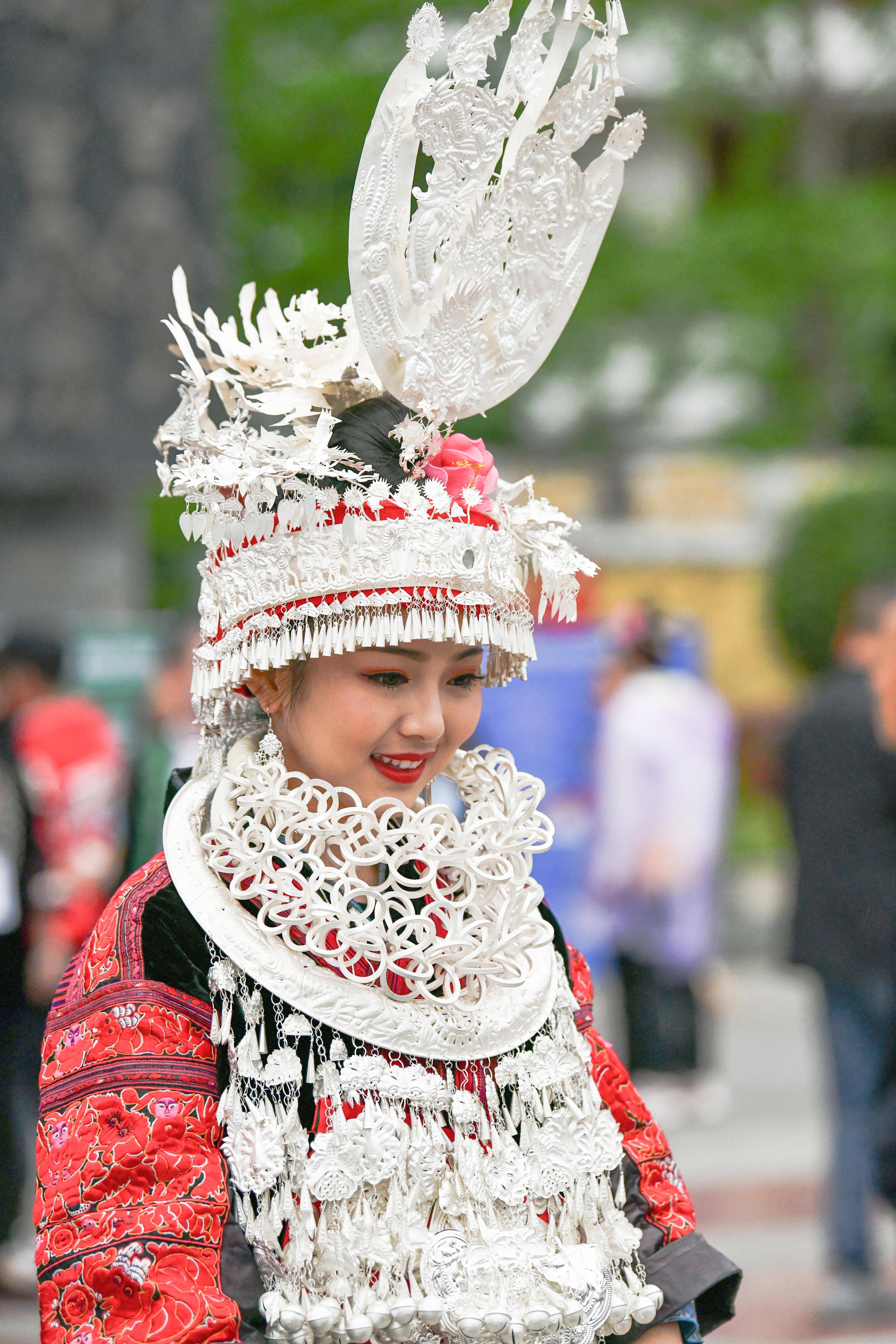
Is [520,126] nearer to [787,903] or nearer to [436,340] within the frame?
[436,340]

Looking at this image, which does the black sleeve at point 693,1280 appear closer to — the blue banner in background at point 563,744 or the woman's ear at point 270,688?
the woman's ear at point 270,688

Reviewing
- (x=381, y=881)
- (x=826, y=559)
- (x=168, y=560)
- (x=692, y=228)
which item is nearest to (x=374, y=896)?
(x=381, y=881)

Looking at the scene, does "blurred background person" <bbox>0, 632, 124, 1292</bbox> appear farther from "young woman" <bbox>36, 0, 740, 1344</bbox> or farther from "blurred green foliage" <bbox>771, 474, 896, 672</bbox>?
"blurred green foliage" <bbox>771, 474, 896, 672</bbox>

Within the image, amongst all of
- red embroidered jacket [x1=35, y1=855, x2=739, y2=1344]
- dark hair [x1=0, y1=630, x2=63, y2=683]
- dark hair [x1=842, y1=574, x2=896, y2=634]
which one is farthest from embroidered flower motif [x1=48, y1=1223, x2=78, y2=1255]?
dark hair [x1=0, y1=630, x2=63, y2=683]

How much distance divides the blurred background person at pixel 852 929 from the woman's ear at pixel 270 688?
327 cm

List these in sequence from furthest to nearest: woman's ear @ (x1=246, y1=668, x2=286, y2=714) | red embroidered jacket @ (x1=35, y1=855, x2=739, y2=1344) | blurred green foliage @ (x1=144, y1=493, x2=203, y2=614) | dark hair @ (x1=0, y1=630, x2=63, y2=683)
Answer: blurred green foliage @ (x1=144, y1=493, x2=203, y2=614) < dark hair @ (x1=0, y1=630, x2=63, y2=683) < woman's ear @ (x1=246, y1=668, x2=286, y2=714) < red embroidered jacket @ (x1=35, y1=855, x2=739, y2=1344)

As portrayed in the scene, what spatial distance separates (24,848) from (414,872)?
3.57 metres

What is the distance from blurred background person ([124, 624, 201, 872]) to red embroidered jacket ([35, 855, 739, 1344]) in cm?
262

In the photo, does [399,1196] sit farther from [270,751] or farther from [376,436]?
[376,436]

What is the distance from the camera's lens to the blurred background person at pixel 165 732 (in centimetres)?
528

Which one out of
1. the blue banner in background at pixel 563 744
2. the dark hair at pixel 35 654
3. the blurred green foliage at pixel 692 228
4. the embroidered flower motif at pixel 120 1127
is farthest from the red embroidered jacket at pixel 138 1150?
the blurred green foliage at pixel 692 228

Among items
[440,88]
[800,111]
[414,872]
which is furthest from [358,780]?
[800,111]

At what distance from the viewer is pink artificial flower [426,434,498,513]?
201 centimetres

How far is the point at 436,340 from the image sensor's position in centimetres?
198
